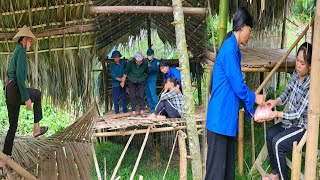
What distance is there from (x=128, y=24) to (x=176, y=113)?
52.0 inches

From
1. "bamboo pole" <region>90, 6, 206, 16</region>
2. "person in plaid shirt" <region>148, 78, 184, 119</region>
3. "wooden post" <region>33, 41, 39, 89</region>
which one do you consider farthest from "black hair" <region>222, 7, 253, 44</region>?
"wooden post" <region>33, 41, 39, 89</region>

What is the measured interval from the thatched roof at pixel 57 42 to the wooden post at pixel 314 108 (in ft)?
8.84

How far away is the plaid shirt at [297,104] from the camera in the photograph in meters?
2.63

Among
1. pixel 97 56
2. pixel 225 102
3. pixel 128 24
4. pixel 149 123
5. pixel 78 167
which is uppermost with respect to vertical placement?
pixel 128 24

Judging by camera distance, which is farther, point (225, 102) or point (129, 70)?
point (129, 70)

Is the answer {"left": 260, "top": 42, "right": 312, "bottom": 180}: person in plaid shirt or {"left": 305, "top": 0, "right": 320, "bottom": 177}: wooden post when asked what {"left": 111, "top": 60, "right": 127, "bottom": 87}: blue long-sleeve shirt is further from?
{"left": 305, "top": 0, "right": 320, "bottom": 177}: wooden post

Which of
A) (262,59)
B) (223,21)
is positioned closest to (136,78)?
(262,59)

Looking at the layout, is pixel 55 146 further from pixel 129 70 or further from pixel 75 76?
pixel 129 70

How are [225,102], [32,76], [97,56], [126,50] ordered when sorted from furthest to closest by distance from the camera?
[126,50], [97,56], [32,76], [225,102]

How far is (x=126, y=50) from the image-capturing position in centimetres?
546

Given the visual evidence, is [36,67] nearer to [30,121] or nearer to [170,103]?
[170,103]

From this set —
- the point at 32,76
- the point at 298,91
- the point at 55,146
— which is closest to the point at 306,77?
the point at 298,91

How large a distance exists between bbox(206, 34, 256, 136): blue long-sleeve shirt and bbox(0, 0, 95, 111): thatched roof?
84.1 inches

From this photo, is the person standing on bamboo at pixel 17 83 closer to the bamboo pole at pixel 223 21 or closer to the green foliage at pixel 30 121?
the bamboo pole at pixel 223 21
